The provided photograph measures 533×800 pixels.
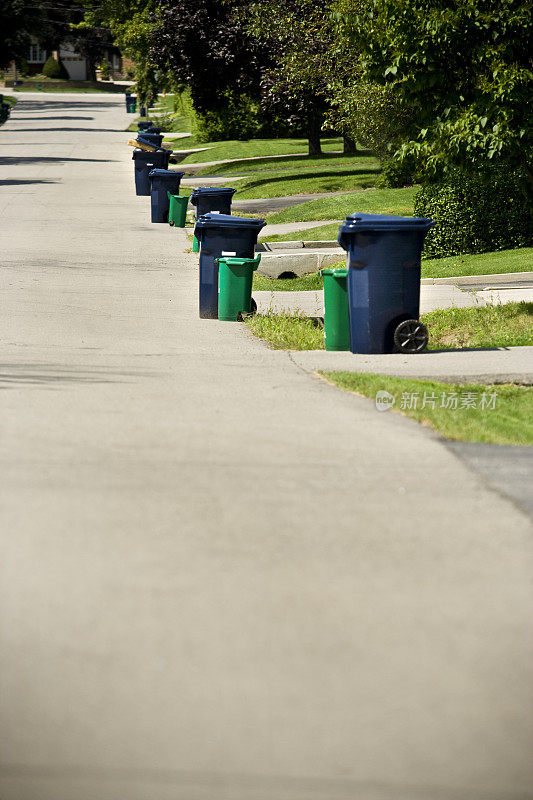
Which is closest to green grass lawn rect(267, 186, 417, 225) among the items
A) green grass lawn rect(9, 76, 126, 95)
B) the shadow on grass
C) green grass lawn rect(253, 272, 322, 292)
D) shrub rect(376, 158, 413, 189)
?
shrub rect(376, 158, 413, 189)

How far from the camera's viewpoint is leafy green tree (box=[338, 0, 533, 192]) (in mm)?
11633

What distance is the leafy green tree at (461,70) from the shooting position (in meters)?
11.6

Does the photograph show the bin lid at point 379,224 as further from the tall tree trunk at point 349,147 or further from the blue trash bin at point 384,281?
the tall tree trunk at point 349,147

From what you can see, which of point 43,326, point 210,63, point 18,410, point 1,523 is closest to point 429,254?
point 43,326

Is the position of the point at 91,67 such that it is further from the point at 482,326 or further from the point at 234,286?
the point at 482,326

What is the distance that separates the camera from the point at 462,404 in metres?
8.77

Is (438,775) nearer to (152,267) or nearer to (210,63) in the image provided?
(152,267)

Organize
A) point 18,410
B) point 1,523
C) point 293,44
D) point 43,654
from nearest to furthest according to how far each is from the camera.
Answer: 1. point 43,654
2. point 1,523
3. point 18,410
4. point 293,44

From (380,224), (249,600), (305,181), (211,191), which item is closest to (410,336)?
(380,224)

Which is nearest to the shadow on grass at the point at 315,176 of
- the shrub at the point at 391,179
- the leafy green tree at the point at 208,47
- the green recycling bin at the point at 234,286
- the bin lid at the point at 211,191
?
the leafy green tree at the point at 208,47

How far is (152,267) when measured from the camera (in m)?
19.8

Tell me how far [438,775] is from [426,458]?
3.70 m

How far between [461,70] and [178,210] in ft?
50.6

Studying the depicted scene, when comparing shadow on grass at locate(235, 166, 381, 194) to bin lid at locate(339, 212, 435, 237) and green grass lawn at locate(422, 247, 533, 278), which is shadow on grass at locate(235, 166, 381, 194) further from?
bin lid at locate(339, 212, 435, 237)
